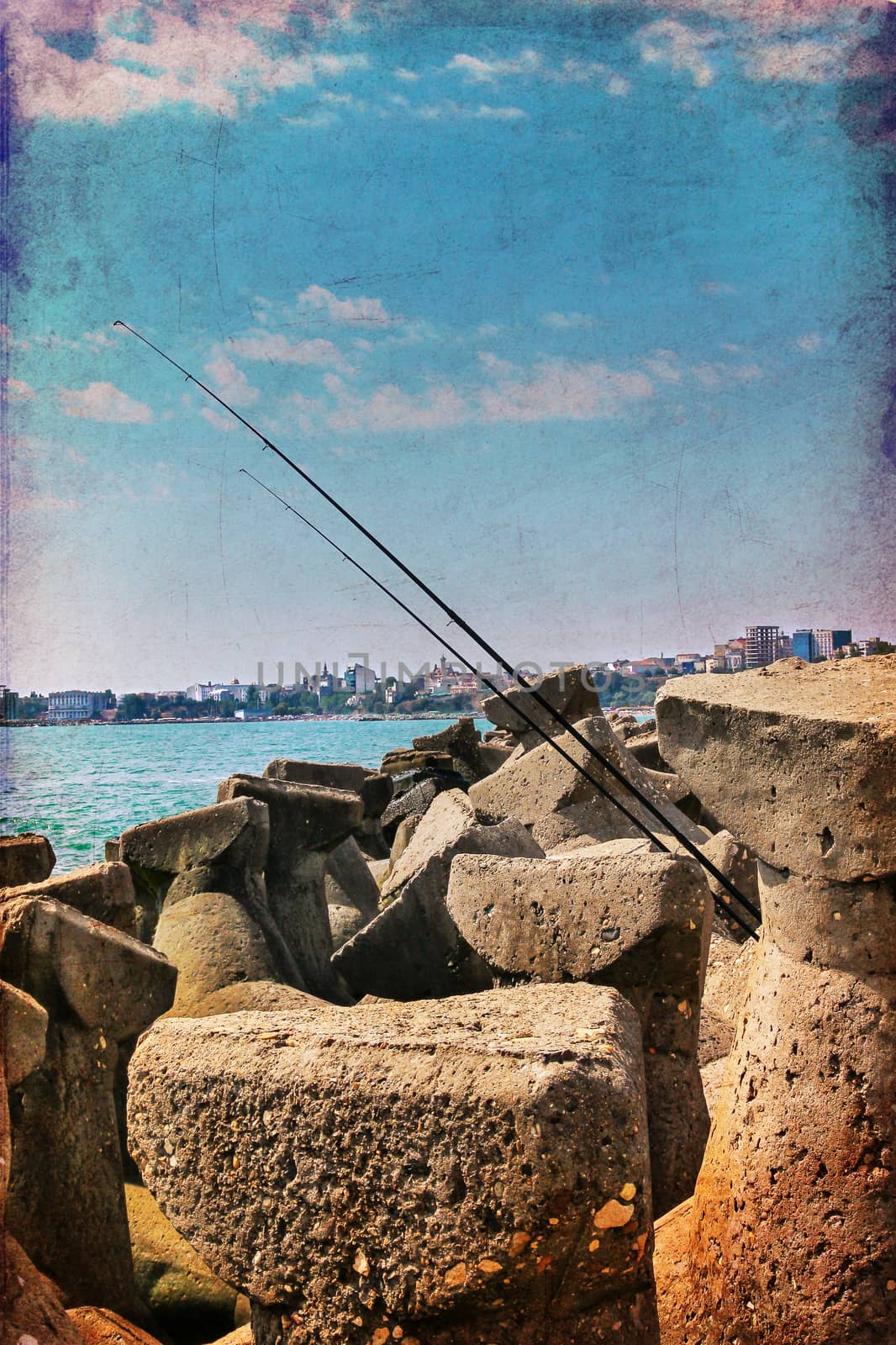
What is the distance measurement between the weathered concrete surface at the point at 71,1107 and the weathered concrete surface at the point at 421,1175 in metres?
0.95

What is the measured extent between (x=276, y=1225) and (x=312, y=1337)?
0.57 ft

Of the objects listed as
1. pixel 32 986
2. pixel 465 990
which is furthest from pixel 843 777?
pixel 465 990

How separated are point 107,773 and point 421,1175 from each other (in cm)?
2442

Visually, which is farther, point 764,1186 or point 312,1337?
point 764,1186

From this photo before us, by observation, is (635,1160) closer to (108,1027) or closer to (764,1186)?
(764,1186)

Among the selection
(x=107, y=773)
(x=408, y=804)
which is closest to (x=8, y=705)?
(x=408, y=804)

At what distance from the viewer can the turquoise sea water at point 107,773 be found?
12.9m

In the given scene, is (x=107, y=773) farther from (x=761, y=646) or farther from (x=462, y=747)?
(x=761, y=646)

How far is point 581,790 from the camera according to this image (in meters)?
5.24

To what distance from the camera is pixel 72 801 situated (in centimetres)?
1777

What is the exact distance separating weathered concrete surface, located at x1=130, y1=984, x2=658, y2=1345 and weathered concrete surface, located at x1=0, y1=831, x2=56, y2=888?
1945mm

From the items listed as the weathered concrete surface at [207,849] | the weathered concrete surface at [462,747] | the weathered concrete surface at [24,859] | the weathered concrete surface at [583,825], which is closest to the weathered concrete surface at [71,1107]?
the weathered concrete surface at [24,859]

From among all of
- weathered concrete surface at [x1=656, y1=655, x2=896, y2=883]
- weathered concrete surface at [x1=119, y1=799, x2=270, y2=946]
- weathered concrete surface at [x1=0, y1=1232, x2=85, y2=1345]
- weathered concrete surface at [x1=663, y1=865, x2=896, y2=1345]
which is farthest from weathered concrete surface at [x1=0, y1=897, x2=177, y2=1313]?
weathered concrete surface at [x1=119, y1=799, x2=270, y2=946]

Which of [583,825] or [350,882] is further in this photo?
[350,882]
